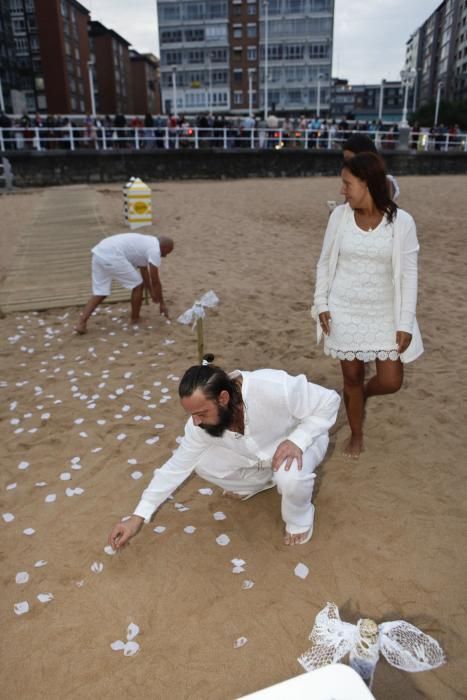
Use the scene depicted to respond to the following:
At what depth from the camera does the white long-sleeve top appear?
9.16 ft

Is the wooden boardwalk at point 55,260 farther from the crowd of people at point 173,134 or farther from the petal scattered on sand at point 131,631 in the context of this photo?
the crowd of people at point 173,134

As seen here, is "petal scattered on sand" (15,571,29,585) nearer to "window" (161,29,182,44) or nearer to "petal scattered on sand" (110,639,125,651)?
"petal scattered on sand" (110,639,125,651)

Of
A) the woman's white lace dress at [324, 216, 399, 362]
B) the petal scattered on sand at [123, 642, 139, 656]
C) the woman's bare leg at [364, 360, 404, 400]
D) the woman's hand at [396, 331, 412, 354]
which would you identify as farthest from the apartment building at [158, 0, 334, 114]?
→ the petal scattered on sand at [123, 642, 139, 656]

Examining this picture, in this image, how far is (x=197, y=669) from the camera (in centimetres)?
239

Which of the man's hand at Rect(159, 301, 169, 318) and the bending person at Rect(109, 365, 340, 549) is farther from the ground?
the bending person at Rect(109, 365, 340, 549)

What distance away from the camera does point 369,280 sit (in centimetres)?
328

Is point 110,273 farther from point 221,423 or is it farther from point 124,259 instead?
point 221,423

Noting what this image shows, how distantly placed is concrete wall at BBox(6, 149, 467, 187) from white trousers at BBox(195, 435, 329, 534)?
75.0 feet

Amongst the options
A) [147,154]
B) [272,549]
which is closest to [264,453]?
[272,549]

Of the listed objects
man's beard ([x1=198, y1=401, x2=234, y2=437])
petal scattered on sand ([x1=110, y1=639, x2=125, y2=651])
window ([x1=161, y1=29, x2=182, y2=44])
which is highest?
window ([x1=161, y1=29, x2=182, y2=44])

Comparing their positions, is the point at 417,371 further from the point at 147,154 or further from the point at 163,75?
the point at 163,75

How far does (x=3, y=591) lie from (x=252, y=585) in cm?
139

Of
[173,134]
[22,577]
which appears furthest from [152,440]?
[173,134]

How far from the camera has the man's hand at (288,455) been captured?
2.74 meters
